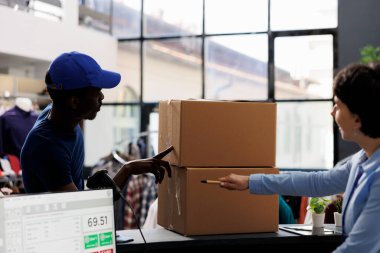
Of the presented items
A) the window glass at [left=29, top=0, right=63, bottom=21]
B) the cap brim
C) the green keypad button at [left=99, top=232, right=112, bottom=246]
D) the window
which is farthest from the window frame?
the green keypad button at [left=99, top=232, right=112, bottom=246]

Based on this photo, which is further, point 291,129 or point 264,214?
point 291,129

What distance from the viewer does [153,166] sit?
2.12 m

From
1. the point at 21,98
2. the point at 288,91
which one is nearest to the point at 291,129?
the point at 288,91

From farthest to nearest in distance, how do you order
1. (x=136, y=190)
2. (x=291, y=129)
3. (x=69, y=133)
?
(x=291, y=129) < (x=136, y=190) < (x=69, y=133)

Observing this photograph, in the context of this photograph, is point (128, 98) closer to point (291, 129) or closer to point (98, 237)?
point (291, 129)

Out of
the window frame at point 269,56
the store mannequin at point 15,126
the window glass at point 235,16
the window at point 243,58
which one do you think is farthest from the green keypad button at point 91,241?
the window glass at point 235,16

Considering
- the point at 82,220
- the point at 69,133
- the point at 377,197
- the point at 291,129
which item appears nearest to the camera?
the point at 82,220

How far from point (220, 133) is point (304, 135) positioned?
535 cm

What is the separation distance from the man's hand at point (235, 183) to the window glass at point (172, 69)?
5.76 metres

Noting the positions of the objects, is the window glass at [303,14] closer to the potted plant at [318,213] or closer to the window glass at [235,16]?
the window glass at [235,16]

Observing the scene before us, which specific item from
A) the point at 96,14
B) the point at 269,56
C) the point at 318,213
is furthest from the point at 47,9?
the point at 318,213

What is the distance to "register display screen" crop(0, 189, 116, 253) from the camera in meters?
1.36

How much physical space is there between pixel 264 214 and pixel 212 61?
5.71 m

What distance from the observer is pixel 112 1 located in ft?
27.9
